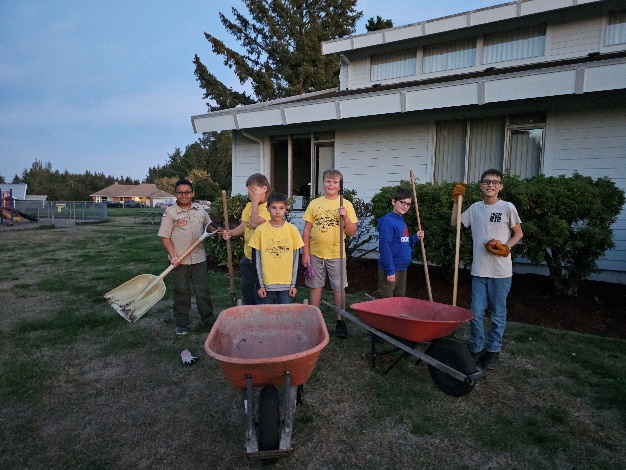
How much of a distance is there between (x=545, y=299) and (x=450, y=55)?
659cm

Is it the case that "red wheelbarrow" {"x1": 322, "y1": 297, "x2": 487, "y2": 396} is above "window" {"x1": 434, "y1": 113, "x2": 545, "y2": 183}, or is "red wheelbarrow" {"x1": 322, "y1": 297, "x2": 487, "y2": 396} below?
below

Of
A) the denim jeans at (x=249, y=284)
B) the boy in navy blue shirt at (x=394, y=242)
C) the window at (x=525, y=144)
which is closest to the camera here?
the boy in navy blue shirt at (x=394, y=242)

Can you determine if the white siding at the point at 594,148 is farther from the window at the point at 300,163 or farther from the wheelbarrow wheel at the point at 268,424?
the wheelbarrow wheel at the point at 268,424

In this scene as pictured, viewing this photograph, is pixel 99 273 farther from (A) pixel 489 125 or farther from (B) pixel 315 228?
(A) pixel 489 125

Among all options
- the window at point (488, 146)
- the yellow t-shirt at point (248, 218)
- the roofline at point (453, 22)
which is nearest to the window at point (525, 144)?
the window at point (488, 146)

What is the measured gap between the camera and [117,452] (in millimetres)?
2465

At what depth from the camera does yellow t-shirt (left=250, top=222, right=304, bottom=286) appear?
360 cm

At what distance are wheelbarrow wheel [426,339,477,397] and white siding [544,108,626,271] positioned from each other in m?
5.63

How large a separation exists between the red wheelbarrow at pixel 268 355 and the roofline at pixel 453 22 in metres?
8.61

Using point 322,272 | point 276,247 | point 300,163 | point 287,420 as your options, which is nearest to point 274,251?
point 276,247

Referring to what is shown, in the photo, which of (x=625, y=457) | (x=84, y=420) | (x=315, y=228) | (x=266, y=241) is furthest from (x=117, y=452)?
(x=625, y=457)

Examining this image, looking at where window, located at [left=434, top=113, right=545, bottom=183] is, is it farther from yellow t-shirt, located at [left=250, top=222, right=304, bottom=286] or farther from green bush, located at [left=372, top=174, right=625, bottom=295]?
yellow t-shirt, located at [left=250, top=222, right=304, bottom=286]

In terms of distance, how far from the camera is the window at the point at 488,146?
7.56m

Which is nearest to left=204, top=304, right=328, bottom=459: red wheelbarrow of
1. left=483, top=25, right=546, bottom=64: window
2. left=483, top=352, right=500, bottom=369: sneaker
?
left=483, top=352, right=500, bottom=369: sneaker
